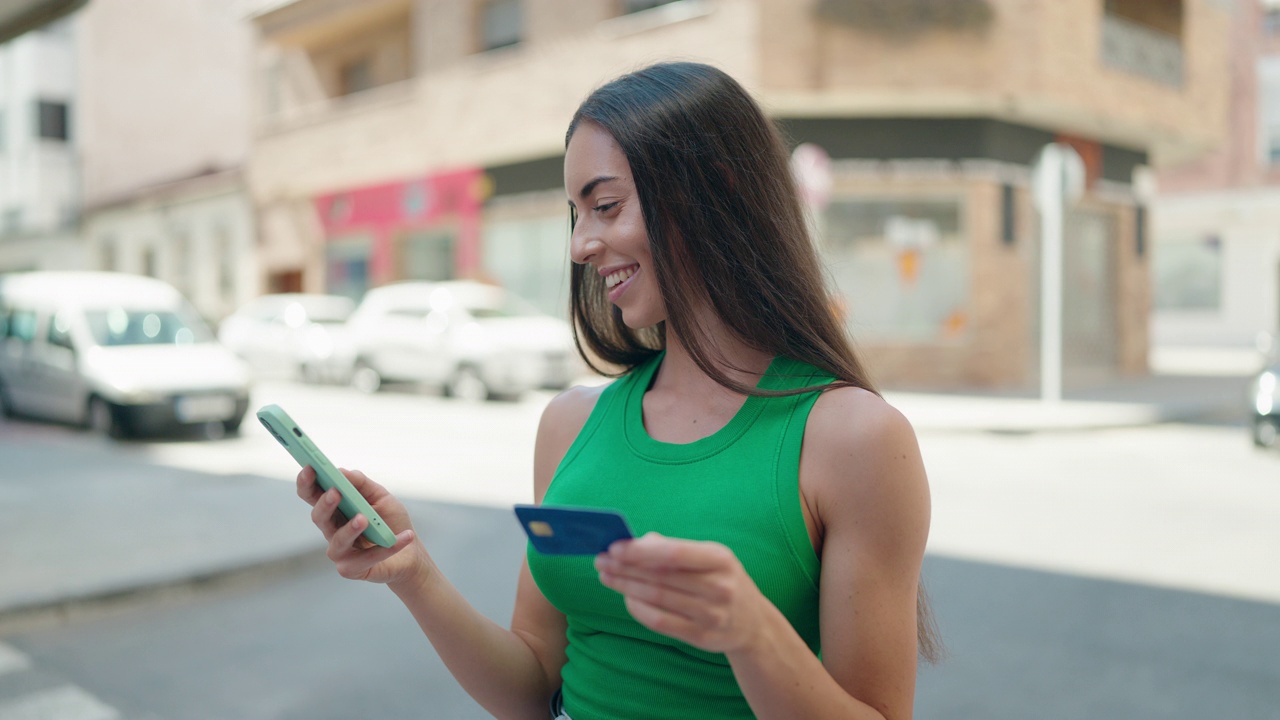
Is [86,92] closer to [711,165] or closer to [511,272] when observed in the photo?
[511,272]

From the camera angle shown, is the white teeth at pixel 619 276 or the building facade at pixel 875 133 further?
the building facade at pixel 875 133

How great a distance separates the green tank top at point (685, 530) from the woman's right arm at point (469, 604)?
14 centimetres

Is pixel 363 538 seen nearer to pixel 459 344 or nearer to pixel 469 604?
pixel 469 604

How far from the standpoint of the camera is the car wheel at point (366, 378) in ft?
59.8

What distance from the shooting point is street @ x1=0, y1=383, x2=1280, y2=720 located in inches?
164

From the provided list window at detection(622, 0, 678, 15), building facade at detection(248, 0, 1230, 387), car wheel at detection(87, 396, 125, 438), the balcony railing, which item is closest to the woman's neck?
car wheel at detection(87, 396, 125, 438)

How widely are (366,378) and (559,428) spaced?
16928mm

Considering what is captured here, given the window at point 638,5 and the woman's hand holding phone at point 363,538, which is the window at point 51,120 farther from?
the woman's hand holding phone at point 363,538

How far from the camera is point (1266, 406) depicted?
10422 mm

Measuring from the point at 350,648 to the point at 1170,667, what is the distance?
3311 millimetres

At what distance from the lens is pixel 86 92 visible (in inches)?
1391

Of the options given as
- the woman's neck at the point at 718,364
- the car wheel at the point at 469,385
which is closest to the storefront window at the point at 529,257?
the car wheel at the point at 469,385

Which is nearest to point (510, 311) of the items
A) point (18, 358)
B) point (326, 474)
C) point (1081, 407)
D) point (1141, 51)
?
point (18, 358)

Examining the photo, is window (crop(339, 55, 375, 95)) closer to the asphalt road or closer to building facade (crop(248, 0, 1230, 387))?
building facade (crop(248, 0, 1230, 387))
